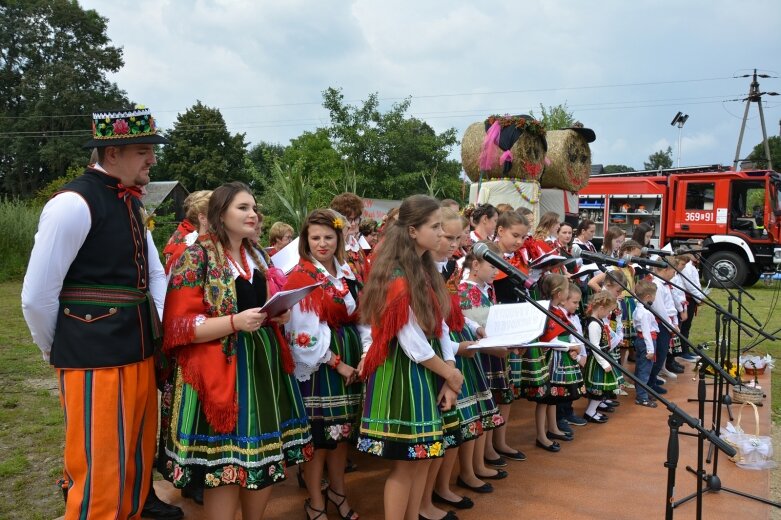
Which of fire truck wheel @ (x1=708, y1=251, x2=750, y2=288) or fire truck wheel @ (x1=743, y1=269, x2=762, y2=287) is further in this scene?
fire truck wheel @ (x1=743, y1=269, x2=762, y2=287)

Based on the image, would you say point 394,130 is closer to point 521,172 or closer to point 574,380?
point 521,172

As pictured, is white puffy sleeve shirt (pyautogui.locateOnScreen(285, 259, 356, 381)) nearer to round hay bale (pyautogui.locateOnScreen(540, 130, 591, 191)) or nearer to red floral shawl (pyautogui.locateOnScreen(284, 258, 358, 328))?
red floral shawl (pyautogui.locateOnScreen(284, 258, 358, 328))

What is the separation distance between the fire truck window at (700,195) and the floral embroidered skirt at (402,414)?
14.7 meters

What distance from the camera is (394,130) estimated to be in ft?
75.5

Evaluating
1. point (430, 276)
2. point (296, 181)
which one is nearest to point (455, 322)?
point (430, 276)

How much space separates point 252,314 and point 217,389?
13.4 inches

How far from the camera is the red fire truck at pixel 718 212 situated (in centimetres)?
1434

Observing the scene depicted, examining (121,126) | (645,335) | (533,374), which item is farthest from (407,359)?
(645,335)

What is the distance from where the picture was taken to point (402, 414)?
8.73ft

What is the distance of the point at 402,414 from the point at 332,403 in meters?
0.57

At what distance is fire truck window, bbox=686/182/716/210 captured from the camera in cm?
1502

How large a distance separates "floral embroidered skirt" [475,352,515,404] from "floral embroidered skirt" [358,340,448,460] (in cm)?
120

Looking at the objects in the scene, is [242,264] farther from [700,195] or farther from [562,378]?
[700,195]

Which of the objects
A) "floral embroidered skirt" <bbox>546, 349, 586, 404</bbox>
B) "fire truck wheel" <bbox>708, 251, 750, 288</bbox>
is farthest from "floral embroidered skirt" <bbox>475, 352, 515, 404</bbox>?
"fire truck wheel" <bbox>708, 251, 750, 288</bbox>
